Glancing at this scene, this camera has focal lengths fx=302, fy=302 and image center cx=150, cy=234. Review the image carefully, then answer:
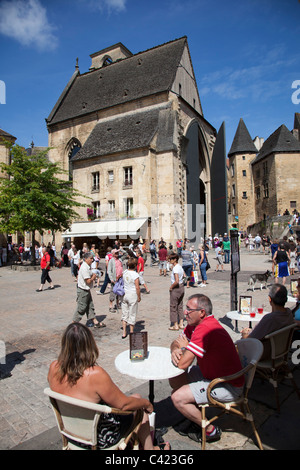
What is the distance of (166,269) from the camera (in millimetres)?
14961

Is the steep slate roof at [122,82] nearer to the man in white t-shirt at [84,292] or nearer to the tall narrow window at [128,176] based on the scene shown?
the tall narrow window at [128,176]

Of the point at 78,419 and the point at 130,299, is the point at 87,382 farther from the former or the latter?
the point at 130,299

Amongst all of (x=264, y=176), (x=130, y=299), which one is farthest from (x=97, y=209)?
(x=264, y=176)

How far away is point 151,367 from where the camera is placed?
2.75 m

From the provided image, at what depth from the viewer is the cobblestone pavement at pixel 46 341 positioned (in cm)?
300

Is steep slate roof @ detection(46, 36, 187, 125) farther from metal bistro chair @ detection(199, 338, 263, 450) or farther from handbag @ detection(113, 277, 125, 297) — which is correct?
Answer: metal bistro chair @ detection(199, 338, 263, 450)

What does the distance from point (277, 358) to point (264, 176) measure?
44.4m

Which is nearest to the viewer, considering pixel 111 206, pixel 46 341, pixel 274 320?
pixel 274 320

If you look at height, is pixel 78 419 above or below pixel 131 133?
below

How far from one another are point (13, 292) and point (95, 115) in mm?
25724

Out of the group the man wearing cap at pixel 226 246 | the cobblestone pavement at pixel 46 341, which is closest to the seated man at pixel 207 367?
the cobblestone pavement at pixel 46 341

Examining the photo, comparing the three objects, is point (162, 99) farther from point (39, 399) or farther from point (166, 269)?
point (39, 399)

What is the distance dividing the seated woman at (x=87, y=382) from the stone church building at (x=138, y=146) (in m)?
22.0
